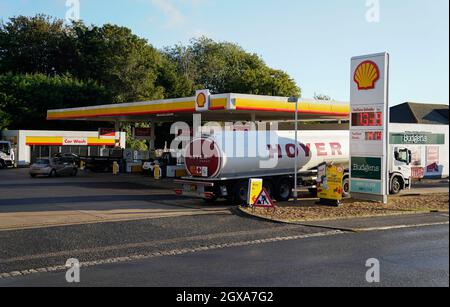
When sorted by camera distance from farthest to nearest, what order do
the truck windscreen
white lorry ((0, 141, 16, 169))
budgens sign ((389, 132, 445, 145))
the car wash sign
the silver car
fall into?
the truck windscreen → white lorry ((0, 141, 16, 169)) → the silver car → budgens sign ((389, 132, 445, 145)) → the car wash sign

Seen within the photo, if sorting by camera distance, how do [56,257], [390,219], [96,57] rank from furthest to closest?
[96,57] → [390,219] → [56,257]

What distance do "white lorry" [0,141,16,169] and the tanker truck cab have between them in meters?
32.7

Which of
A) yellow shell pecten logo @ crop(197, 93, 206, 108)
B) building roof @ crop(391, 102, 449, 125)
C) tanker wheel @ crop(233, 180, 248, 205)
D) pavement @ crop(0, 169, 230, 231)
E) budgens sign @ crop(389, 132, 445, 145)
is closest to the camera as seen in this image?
pavement @ crop(0, 169, 230, 231)

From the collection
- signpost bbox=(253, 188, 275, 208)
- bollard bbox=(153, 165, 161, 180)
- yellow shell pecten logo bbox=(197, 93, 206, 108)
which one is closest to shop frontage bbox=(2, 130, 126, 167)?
bollard bbox=(153, 165, 161, 180)

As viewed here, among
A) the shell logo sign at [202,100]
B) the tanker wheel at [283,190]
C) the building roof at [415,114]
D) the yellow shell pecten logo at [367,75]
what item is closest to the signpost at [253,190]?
the tanker wheel at [283,190]

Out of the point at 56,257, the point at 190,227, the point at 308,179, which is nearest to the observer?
the point at 56,257

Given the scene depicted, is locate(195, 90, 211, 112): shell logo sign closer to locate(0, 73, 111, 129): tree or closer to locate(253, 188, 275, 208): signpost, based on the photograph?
locate(253, 188, 275, 208): signpost

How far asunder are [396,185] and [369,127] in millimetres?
5527

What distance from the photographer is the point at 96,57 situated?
224ft

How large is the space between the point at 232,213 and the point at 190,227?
11.3 feet

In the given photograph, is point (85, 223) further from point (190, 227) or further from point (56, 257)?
point (56, 257)

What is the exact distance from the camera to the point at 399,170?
2567 cm

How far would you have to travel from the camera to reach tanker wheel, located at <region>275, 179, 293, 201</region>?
2278 centimetres
